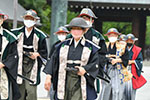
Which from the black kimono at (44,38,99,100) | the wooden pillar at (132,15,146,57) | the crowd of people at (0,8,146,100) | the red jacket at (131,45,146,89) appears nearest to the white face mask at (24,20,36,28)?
the crowd of people at (0,8,146,100)

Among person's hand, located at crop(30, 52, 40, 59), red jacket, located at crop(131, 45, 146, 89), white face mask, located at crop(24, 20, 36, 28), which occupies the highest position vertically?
white face mask, located at crop(24, 20, 36, 28)

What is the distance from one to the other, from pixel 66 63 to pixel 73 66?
0.38 feet

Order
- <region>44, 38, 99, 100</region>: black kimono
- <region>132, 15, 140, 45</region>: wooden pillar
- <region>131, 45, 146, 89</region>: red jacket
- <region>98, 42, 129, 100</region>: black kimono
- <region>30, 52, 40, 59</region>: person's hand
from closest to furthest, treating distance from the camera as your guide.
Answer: <region>44, 38, 99, 100</region>: black kimono, <region>30, 52, 40, 59</region>: person's hand, <region>98, 42, 129, 100</region>: black kimono, <region>131, 45, 146, 89</region>: red jacket, <region>132, 15, 140, 45</region>: wooden pillar

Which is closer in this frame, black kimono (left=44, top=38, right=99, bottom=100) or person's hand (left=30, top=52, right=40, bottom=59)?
black kimono (left=44, top=38, right=99, bottom=100)

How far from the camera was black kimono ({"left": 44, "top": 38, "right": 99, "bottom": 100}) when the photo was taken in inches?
222

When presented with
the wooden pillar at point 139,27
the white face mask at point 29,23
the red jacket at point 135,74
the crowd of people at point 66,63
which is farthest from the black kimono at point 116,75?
the wooden pillar at point 139,27

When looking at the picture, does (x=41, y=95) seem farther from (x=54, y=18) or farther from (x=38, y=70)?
(x=38, y=70)

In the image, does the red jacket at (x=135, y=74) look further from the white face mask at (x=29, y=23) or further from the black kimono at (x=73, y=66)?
the black kimono at (x=73, y=66)

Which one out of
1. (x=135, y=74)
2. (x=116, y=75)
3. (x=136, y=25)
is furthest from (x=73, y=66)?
(x=136, y=25)

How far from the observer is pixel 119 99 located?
900 cm

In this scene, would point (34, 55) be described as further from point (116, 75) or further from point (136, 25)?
point (136, 25)

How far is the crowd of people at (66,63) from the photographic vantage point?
223 inches

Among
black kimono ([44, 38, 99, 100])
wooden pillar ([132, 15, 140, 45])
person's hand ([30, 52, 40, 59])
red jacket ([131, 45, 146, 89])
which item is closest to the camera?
black kimono ([44, 38, 99, 100])

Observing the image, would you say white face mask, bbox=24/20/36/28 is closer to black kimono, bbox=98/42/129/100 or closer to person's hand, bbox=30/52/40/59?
person's hand, bbox=30/52/40/59
